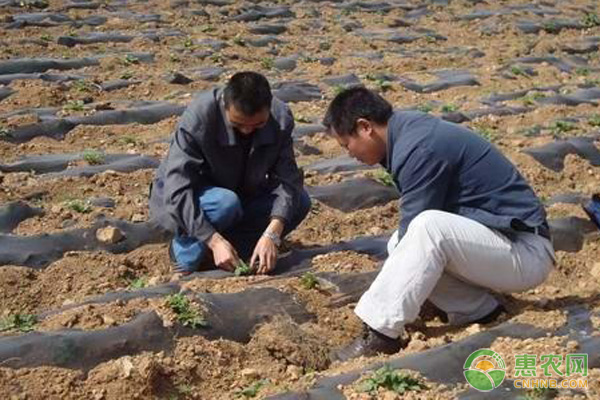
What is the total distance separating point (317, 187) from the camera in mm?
5668

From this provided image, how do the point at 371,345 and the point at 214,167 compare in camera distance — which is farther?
the point at 214,167

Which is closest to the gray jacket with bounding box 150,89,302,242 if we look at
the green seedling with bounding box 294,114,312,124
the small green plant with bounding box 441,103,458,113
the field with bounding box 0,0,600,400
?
the field with bounding box 0,0,600,400

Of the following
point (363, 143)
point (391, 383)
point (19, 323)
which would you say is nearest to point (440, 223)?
point (363, 143)

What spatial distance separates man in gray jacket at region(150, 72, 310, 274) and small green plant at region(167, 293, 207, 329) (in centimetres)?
49

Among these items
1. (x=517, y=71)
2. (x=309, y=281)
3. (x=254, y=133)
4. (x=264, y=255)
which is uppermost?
(x=254, y=133)

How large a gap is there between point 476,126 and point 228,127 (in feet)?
12.1

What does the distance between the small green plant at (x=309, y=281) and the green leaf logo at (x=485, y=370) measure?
3.37ft

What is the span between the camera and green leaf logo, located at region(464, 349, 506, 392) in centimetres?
310

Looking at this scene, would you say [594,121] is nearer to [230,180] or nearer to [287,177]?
[287,177]

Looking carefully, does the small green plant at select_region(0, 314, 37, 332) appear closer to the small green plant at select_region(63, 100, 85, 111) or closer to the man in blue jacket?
the man in blue jacket

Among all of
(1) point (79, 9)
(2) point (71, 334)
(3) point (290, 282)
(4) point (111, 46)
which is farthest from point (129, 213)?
(1) point (79, 9)

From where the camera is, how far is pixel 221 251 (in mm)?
4094

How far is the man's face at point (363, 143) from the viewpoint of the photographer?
3547 millimetres

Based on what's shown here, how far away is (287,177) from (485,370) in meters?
1.65
